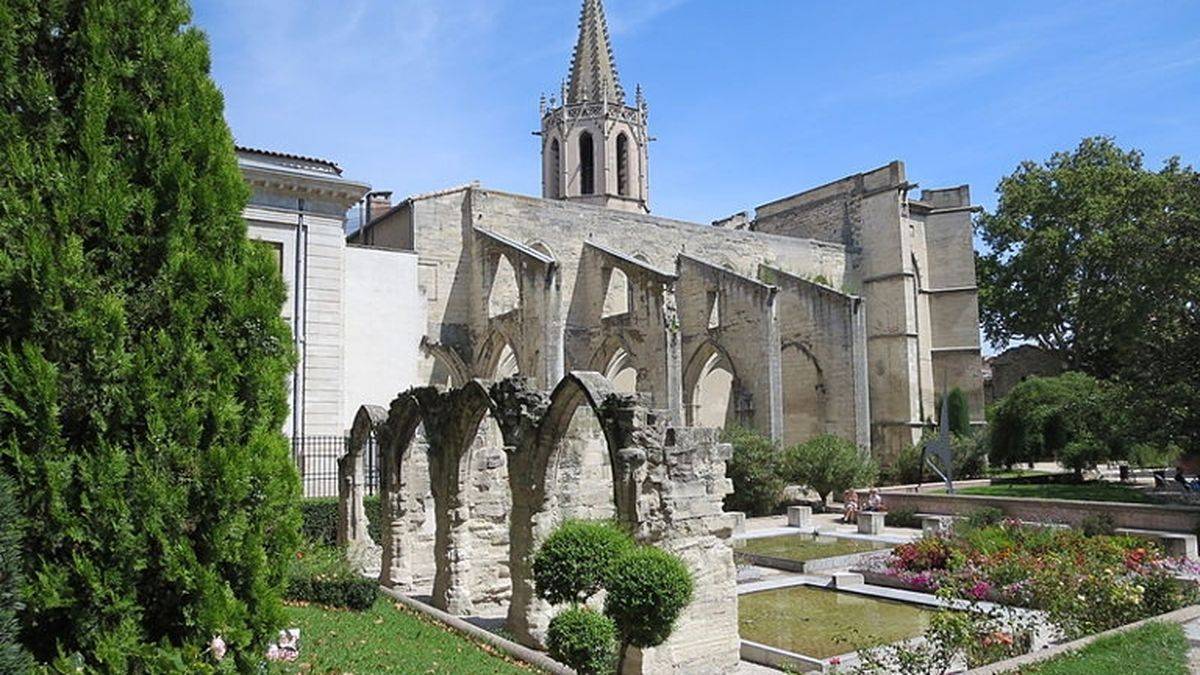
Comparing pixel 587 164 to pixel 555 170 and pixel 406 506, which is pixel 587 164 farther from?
pixel 406 506

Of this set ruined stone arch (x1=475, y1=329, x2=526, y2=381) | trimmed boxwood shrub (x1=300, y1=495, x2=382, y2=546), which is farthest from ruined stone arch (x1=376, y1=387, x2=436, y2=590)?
ruined stone arch (x1=475, y1=329, x2=526, y2=381)

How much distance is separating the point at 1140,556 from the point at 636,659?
7.07 m

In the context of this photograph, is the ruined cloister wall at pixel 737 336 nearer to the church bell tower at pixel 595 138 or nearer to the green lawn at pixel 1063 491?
the green lawn at pixel 1063 491

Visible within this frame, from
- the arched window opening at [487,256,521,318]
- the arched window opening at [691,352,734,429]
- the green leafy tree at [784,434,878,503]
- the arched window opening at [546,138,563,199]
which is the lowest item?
the green leafy tree at [784,434,878,503]

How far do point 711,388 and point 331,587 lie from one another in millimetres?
21728

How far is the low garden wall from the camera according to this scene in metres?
15.1

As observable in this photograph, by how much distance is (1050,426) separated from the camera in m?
23.9

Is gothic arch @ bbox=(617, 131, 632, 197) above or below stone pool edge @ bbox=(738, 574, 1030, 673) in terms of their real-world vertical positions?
above

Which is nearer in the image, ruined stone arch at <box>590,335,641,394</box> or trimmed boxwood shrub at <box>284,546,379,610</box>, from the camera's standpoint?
trimmed boxwood shrub at <box>284,546,379,610</box>

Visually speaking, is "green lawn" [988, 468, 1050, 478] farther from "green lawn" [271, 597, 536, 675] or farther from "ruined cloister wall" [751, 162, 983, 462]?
"green lawn" [271, 597, 536, 675]

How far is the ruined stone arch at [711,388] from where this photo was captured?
2344cm

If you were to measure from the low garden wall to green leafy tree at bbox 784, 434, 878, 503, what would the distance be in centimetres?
121

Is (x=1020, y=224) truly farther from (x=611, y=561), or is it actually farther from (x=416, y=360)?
(x=611, y=561)

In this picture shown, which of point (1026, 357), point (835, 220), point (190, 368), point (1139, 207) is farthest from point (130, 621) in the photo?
point (1026, 357)
